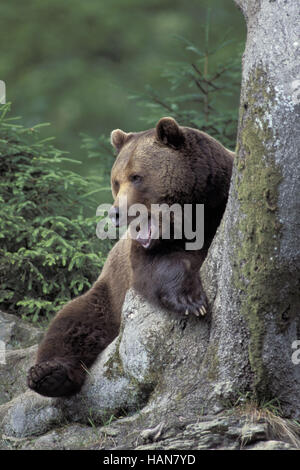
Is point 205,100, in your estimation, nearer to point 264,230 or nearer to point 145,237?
point 145,237

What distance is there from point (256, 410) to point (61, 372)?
149 cm

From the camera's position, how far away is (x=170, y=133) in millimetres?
4496

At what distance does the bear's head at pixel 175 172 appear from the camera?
4.48 m

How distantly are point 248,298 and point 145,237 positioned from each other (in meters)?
1.08

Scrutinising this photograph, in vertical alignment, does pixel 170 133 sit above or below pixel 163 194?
above

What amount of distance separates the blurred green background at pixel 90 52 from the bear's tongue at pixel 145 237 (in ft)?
25.8

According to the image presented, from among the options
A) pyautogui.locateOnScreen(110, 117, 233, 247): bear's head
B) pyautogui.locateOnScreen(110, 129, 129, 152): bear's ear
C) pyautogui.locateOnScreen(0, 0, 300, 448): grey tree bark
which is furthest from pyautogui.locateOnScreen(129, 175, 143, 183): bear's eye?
pyautogui.locateOnScreen(0, 0, 300, 448): grey tree bark

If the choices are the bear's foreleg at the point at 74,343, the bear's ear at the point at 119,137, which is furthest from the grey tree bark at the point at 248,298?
the bear's ear at the point at 119,137

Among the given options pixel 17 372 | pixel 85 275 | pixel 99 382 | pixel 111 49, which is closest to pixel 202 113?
pixel 85 275

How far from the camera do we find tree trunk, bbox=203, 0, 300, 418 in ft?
11.0

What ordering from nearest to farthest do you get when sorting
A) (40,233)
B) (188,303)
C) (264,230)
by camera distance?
(264,230)
(188,303)
(40,233)

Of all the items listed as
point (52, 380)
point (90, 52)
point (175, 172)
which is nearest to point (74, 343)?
point (52, 380)

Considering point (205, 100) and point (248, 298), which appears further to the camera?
point (205, 100)

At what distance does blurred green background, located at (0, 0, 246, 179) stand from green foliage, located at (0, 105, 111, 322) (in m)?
4.68
